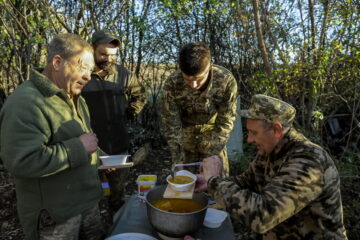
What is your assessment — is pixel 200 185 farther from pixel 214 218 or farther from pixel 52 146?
pixel 52 146

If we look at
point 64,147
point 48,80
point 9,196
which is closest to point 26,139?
point 64,147

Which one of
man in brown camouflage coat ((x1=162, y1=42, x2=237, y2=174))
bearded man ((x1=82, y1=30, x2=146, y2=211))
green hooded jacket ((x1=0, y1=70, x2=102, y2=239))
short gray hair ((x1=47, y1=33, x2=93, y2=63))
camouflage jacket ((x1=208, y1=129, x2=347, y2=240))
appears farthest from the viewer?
bearded man ((x1=82, y1=30, x2=146, y2=211))

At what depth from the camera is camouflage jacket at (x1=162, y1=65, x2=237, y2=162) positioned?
299 centimetres

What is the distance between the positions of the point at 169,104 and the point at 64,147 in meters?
1.44

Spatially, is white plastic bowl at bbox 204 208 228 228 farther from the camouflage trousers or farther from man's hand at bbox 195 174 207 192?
the camouflage trousers

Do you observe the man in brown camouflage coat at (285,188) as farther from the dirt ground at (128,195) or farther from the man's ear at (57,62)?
the dirt ground at (128,195)

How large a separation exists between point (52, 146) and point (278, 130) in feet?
4.31

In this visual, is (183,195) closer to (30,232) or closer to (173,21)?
(30,232)

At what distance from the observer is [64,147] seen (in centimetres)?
176

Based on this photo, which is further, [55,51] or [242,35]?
[242,35]

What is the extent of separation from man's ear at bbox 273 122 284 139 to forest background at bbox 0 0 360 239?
6.96ft

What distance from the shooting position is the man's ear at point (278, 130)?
5.59ft

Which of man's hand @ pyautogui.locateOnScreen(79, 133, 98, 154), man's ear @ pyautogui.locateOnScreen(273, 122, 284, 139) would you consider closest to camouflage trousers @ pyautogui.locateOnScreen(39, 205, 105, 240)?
man's hand @ pyautogui.locateOnScreen(79, 133, 98, 154)

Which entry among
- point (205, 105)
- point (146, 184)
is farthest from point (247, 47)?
point (146, 184)
